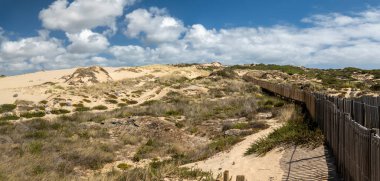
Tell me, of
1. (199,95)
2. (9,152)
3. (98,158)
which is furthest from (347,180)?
(199,95)

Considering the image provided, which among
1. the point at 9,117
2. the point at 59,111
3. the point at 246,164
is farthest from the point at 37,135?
the point at 59,111

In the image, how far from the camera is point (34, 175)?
12070 millimetres

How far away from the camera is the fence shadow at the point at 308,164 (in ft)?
34.4

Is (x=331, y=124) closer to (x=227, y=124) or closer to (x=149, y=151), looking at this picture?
(x=149, y=151)

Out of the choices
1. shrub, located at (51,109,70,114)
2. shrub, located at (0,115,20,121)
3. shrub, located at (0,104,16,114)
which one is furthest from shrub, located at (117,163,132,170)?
shrub, located at (0,104,16,114)

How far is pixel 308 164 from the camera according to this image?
1177 cm

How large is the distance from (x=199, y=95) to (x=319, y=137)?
1195 inches

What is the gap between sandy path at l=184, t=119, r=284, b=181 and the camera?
40.9 ft

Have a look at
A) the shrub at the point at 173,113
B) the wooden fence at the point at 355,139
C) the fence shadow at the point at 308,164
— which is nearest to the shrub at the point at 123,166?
the fence shadow at the point at 308,164

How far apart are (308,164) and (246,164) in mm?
2760

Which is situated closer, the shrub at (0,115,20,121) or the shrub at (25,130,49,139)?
the shrub at (25,130,49,139)

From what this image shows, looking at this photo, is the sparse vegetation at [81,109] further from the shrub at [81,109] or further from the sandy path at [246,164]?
the sandy path at [246,164]

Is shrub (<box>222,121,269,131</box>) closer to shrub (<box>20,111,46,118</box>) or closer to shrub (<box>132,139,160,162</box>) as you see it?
shrub (<box>132,139,160,162</box>)

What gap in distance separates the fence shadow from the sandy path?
0.28 meters
